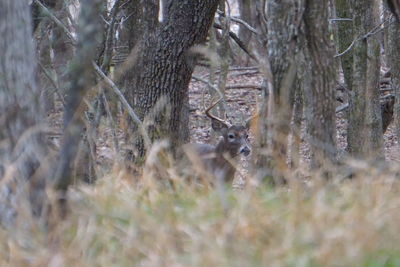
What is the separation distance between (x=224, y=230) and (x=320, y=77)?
2332 mm

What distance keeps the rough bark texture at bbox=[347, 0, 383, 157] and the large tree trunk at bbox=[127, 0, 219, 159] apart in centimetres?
319

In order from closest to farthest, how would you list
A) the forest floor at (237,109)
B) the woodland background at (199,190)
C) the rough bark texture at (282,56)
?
the woodland background at (199,190) → the rough bark texture at (282,56) → the forest floor at (237,109)

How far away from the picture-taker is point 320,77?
6352 mm

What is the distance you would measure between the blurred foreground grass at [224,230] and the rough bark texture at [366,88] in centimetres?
689

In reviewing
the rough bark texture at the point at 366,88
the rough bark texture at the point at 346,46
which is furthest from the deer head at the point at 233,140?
the rough bark texture at the point at 346,46

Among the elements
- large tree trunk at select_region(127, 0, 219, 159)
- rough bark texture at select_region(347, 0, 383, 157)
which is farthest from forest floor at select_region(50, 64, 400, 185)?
large tree trunk at select_region(127, 0, 219, 159)

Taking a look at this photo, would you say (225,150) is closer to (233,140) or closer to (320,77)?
(233,140)

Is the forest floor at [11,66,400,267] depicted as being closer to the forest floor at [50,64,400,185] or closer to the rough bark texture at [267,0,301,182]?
the rough bark texture at [267,0,301,182]

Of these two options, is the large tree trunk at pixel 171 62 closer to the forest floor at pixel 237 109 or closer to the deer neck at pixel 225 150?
the deer neck at pixel 225 150

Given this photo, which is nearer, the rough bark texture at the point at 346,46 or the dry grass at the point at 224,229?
the dry grass at the point at 224,229

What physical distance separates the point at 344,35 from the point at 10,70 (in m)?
9.71

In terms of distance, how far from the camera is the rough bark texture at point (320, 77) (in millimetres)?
6285

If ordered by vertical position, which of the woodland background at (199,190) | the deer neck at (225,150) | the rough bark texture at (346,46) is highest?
the rough bark texture at (346,46)

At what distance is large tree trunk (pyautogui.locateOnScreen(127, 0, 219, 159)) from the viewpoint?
372 inches
